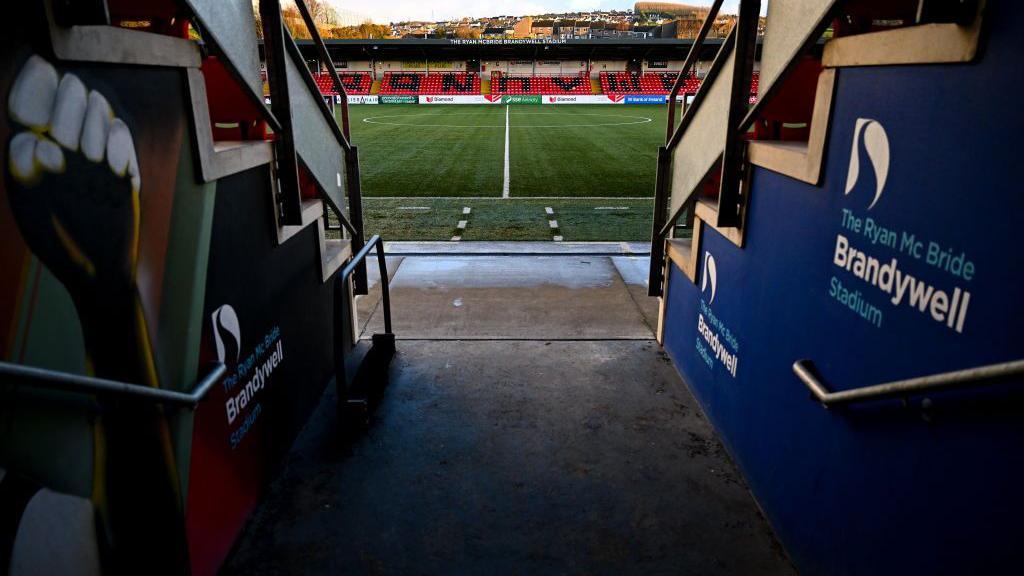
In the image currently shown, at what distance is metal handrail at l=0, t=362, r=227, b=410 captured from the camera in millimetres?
1617

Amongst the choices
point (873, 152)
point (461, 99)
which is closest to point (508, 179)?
point (873, 152)

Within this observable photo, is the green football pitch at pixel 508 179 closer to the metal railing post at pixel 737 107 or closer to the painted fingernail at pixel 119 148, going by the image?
the metal railing post at pixel 737 107

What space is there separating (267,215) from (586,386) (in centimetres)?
253

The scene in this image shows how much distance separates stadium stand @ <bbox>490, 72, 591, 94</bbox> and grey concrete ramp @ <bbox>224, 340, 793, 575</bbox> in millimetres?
45528

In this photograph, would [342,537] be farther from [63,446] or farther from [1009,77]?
[1009,77]

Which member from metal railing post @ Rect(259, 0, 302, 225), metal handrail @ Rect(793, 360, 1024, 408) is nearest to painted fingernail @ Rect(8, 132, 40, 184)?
metal railing post @ Rect(259, 0, 302, 225)

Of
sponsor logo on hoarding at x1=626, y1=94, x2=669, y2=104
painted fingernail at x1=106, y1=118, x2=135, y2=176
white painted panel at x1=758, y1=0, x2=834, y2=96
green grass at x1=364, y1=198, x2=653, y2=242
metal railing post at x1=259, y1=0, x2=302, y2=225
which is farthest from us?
sponsor logo on hoarding at x1=626, y1=94, x2=669, y2=104

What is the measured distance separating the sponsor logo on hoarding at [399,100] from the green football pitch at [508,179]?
52.9 feet

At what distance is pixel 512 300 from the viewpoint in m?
6.61

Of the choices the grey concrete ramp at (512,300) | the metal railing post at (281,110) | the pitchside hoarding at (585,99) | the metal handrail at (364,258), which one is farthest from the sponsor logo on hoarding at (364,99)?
the metal railing post at (281,110)

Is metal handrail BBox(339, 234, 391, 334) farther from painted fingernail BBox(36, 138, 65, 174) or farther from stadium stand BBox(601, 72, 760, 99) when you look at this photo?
stadium stand BBox(601, 72, 760, 99)

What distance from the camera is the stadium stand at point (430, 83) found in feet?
160

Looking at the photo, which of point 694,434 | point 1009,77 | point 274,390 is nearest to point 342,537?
point 274,390

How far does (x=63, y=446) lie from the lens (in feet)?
6.47
